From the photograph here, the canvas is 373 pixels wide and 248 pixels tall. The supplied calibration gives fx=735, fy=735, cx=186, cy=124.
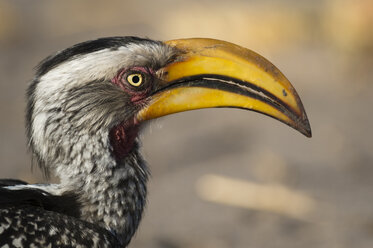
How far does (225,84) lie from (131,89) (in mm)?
527

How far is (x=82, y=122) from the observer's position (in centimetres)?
396

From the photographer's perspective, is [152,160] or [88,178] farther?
[152,160]

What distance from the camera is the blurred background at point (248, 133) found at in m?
6.67

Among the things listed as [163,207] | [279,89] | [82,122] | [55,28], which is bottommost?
[163,207]

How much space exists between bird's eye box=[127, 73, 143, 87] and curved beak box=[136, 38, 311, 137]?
0.11 meters

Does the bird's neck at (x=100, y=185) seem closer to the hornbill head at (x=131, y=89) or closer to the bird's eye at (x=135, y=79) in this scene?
the hornbill head at (x=131, y=89)

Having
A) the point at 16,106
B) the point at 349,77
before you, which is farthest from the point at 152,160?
the point at 349,77

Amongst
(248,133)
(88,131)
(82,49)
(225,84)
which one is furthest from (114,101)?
(248,133)

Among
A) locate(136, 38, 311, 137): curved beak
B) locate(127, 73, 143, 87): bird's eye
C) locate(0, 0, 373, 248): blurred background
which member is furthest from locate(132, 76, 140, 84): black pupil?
locate(0, 0, 373, 248): blurred background

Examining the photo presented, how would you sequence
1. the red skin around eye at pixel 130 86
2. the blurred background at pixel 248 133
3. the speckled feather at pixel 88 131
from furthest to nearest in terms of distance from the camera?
the blurred background at pixel 248 133 → the red skin around eye at pixel 130 86 → the speckled feather at pixel 88 131

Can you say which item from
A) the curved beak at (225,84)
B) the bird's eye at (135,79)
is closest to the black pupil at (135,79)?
the bird's eye at (135,79)

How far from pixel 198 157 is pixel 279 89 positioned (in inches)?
157

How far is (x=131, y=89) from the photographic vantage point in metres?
4.10

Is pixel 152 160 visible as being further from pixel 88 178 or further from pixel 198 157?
pixel 88 178
